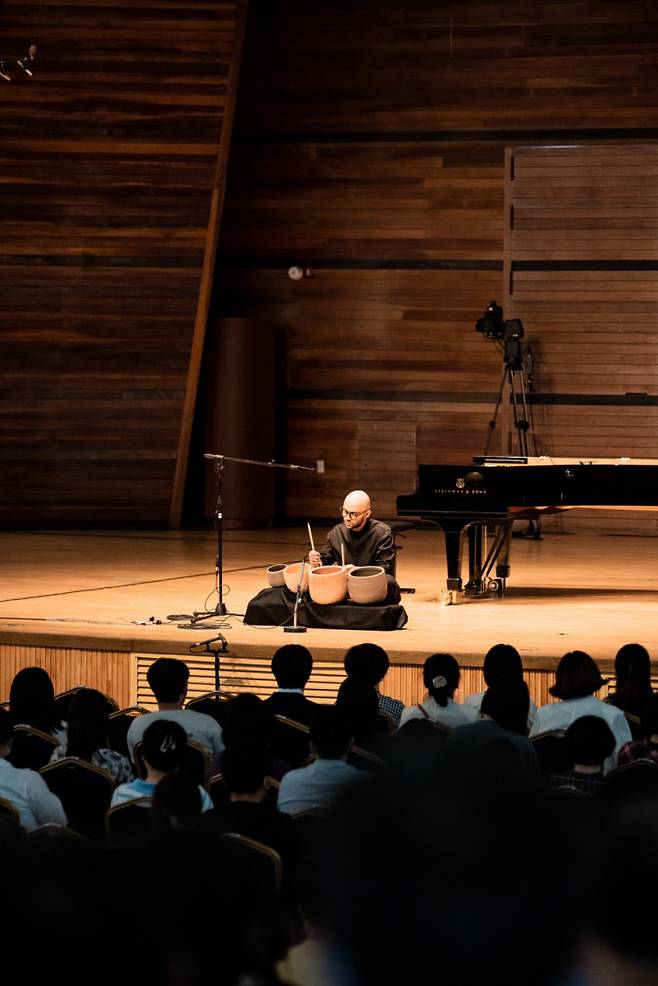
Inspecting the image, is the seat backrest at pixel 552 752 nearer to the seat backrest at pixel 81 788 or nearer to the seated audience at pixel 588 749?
the seated audience at pixel 588 749

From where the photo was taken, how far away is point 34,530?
12.0m

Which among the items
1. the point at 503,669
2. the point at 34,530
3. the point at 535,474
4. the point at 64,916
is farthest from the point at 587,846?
the point at 34,530

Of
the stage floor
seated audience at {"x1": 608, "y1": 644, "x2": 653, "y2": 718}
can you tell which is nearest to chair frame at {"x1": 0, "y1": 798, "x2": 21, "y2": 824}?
seated audience at {"x1": 608, "y1": 644, "x2": 653, "y2": 718}

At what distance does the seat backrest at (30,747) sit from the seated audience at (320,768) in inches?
38.5

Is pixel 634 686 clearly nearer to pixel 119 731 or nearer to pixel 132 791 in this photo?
pixel 119 731

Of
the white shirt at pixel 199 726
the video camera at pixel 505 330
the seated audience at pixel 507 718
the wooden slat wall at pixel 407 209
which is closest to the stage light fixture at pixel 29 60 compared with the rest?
the wooden slat wall at pixel 407 209

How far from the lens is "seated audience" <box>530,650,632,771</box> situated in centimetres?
406

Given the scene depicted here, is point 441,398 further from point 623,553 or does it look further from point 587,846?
point 587,846

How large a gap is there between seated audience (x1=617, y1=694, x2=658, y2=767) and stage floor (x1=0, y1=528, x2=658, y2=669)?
1.95 meters

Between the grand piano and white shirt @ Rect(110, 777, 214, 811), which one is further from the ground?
the grand piano

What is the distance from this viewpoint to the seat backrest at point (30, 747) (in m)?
3.89

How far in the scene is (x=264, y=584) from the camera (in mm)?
8562

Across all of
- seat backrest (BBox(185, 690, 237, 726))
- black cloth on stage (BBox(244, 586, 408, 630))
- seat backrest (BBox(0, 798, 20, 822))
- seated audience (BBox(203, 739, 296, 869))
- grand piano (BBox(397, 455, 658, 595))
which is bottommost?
seat backrest (BBox(0, 798, 20, 822))

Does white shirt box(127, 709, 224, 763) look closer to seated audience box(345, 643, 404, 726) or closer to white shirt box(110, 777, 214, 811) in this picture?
seated audience box(345, 643, 404, 726)
